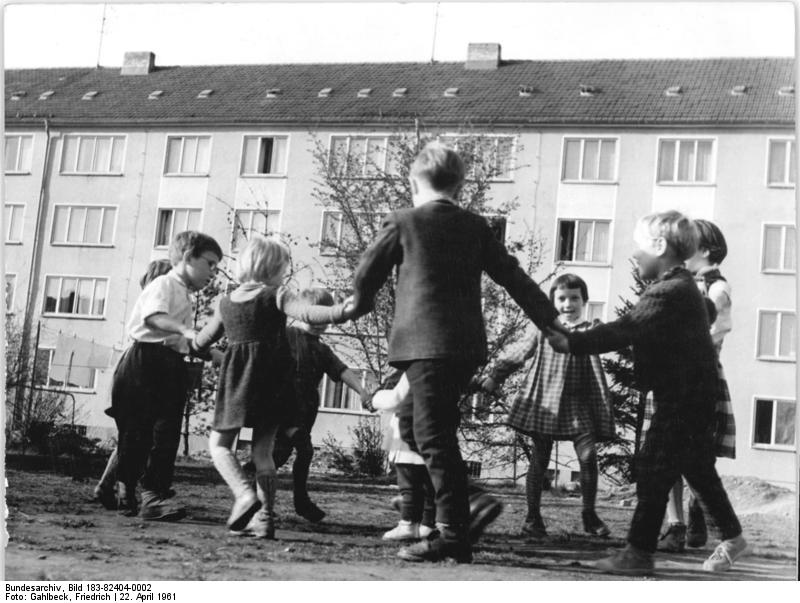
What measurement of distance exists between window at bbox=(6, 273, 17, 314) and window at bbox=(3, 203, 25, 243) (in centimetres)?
23

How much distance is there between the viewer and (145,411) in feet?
13.9

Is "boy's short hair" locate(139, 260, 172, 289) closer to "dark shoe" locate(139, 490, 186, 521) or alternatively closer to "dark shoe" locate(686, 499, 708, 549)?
"dark shoe" locate(139, 490, 186, 521)

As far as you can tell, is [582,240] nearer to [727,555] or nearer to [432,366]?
[727,555]

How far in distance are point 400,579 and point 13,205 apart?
2.63 meters

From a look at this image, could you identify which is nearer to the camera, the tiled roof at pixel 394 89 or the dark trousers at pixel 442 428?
the dark trousers at pixel 442 428

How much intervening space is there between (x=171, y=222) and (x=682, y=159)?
118 inches

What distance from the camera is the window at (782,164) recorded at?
4152 millimetres

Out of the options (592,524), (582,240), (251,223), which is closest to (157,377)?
(251,223)

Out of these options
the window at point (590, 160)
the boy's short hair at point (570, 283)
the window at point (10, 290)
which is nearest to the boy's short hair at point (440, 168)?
the boy's short hair at point (570, 283)

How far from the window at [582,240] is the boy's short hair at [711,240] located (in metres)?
1.21

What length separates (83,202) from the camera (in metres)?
4.98

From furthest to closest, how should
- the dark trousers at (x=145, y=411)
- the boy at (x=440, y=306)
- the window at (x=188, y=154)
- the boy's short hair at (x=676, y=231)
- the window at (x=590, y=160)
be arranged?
the window at (x=590, y=160) < the window at (x=188, y=154) < the dark trousers at (x=145, y=411) < the boy's short hair at (x=676, y=231) < the boy at (x=440, y=306)

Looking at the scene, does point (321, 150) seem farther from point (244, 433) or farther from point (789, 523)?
point (789, 523)

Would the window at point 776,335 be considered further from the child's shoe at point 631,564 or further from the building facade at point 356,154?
the child's shoe at point 631,564
